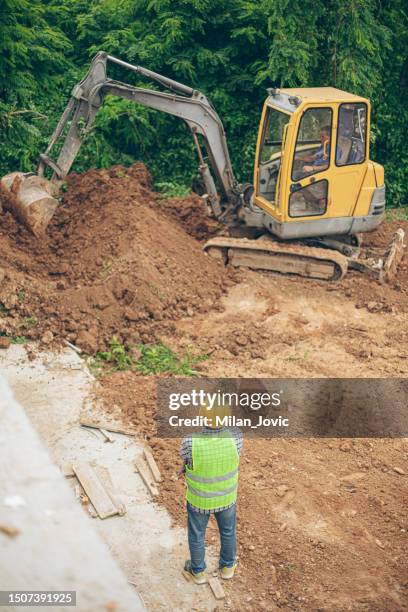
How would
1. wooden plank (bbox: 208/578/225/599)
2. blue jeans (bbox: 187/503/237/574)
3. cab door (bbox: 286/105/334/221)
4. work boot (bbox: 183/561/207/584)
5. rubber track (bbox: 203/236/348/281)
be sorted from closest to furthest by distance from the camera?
blue jeans (bbox: 187/503/237/574), wooden plank (bbox: 208/578/225/599), work boot (bbox: 183/561/207/584), cab door (bbox: 286/105/334/221), rubber track (bbox: 203/236/348/281)

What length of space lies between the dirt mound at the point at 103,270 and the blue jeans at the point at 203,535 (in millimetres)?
3950

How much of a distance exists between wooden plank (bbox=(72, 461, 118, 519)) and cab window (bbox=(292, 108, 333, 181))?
18.9ft

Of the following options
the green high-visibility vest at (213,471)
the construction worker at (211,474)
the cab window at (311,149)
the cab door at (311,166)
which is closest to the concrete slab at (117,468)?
the construction worker at (211,474)

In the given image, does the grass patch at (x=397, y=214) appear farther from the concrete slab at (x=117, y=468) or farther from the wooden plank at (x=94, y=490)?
the wooden plank at (x=94, y=490)

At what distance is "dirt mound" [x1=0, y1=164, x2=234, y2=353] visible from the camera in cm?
981

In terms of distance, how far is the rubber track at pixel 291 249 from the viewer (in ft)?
37.7

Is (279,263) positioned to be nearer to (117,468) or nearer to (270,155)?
(270,155)

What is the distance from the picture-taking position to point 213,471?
5621mm

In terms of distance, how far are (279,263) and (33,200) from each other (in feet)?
13.7

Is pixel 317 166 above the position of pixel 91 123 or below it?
below

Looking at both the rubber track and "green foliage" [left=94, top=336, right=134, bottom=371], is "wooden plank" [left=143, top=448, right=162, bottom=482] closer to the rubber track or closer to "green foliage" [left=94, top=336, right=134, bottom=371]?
"green foliage" [left=94, top=336, right=134, bottom=371]

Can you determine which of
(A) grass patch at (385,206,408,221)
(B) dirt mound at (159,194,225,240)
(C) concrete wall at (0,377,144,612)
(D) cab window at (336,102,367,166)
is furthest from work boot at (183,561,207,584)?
(A) grass patch at (385,206,408,221)

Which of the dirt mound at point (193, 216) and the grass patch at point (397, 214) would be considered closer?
the dirt mound at point (193, 216)

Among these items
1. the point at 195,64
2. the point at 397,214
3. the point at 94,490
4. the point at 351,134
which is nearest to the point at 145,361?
the point at 94,490
